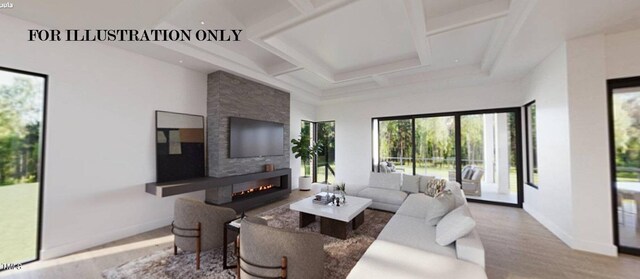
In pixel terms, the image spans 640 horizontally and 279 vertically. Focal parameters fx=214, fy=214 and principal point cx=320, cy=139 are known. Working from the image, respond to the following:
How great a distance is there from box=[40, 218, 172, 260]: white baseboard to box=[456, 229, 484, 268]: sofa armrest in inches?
174

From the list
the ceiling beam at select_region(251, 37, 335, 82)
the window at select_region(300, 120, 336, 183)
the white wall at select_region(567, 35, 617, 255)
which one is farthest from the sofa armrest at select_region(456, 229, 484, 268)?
the window at select_region(300, 120, 336, 183)

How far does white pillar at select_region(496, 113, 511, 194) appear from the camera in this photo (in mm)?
5234

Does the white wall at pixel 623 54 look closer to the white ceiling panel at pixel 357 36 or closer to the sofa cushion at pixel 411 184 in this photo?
the white ceiling panel at pixel 357 36

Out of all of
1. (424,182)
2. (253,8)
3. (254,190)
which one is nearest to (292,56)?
(253,8)

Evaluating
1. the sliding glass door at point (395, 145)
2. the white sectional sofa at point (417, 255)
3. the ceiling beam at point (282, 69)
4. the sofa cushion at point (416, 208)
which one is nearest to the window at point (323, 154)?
the sliding glass door at point (395, 145)

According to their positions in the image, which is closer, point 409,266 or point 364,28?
point 409,266

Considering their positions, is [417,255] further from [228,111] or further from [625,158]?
[228,111]

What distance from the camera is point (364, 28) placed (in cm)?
317

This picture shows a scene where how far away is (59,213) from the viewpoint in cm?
276

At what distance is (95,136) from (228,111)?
1.99 meters

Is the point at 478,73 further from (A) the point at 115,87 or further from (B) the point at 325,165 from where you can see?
(A) the point at 115,87

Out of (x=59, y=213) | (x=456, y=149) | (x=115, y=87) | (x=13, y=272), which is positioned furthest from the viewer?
(x=456, y=149)

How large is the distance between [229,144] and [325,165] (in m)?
3.91

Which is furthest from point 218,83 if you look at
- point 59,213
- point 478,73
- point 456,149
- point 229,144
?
point 456,149
